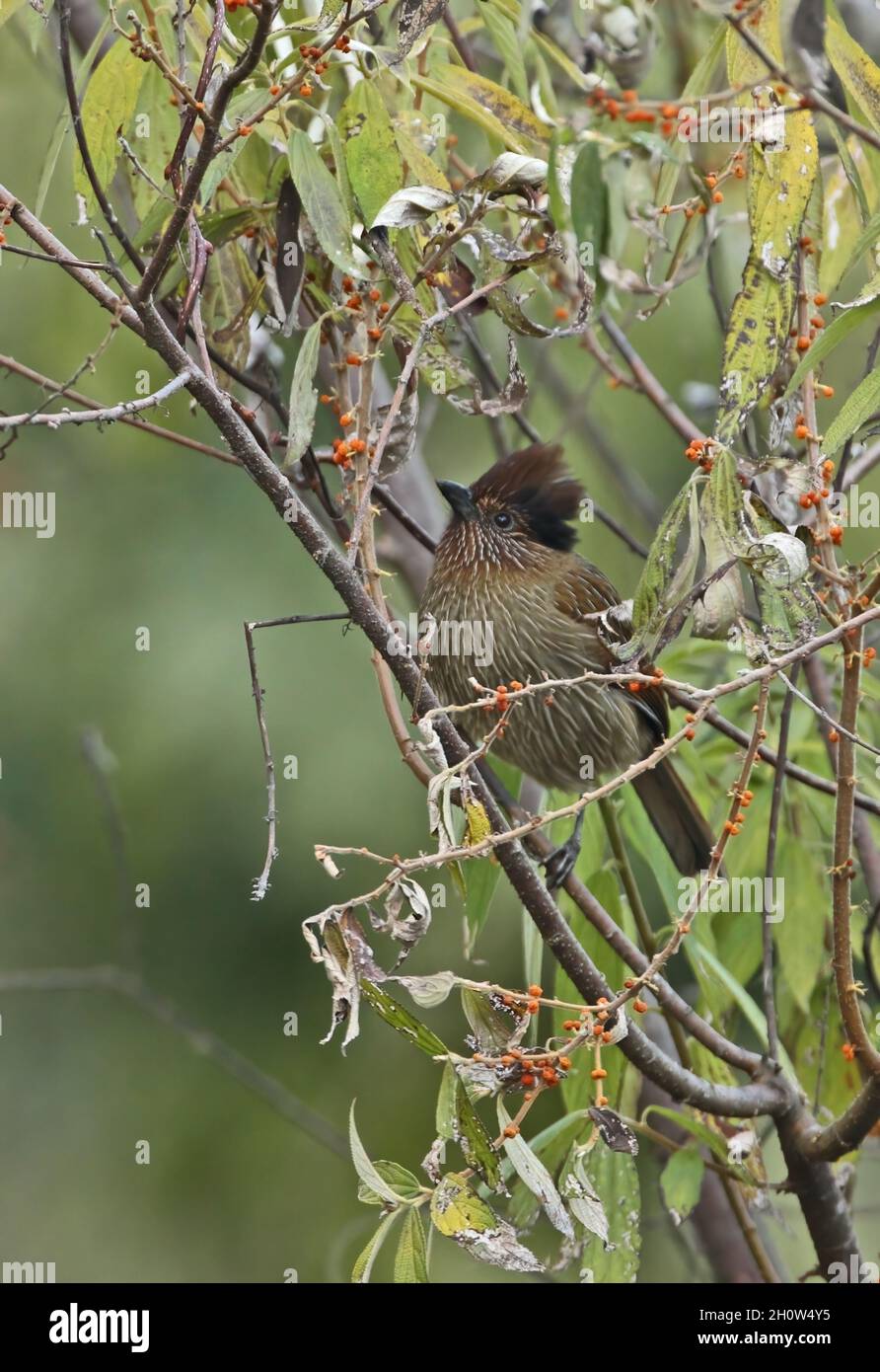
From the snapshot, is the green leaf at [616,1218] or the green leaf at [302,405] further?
the green leaf at [616,1218]

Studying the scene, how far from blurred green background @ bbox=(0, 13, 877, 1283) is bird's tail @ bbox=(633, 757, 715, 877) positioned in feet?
5.03

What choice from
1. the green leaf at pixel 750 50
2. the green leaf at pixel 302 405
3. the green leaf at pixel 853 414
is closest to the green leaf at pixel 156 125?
the green leaf at pixel 302 405

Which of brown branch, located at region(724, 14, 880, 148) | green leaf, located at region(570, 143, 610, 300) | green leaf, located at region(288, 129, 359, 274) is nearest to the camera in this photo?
brown branch, located at region(724, 14, 880, 148)

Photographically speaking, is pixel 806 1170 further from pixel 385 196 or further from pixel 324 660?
pixel 324 660

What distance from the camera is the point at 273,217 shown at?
9.68 ft

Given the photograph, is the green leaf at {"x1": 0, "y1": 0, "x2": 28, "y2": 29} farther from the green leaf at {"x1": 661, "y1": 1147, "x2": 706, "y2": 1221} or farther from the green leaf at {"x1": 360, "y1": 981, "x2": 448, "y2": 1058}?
the green leaf at {"x1": 661, "y1": 1147, "x2": 706, "y2": 1221}

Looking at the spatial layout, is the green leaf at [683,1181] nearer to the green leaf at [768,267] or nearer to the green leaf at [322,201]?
the green leaf at [768,267]

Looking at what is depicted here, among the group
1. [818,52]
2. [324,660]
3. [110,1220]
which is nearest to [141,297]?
[818,52]

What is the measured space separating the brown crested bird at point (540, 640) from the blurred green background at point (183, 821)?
1.22m

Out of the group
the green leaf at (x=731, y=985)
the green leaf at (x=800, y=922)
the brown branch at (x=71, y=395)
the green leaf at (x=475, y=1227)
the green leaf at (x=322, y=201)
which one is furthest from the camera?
the green leaf at (x=800, y=922)

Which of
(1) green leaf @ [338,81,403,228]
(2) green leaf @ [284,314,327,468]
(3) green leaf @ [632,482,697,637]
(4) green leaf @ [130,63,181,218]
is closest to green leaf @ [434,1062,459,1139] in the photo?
(3) green leaf @ [632,482,697,637]

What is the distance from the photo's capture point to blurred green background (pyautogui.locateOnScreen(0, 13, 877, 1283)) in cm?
587

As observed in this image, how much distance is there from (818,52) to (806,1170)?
2.60m

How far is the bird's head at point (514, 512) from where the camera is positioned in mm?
4090
